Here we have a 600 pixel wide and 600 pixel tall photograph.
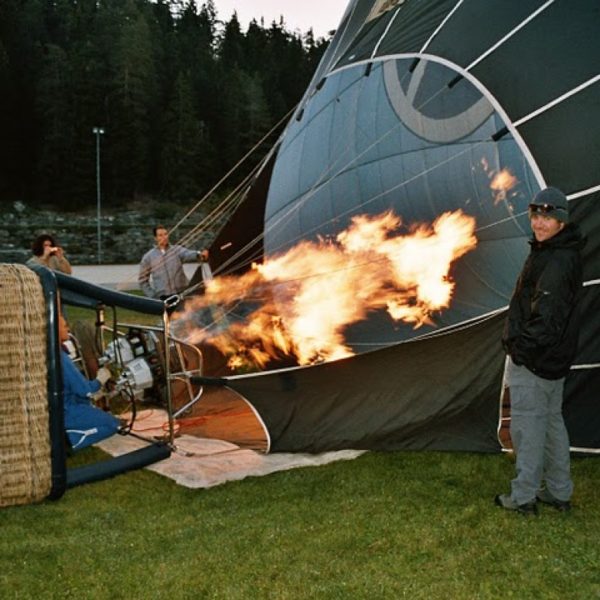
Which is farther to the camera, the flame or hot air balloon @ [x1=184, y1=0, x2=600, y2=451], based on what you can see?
the flame

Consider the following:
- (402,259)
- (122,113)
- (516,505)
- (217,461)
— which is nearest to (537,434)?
(516,505)

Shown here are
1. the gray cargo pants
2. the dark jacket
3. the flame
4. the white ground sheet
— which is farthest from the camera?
the flame

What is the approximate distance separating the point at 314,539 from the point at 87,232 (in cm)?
4370

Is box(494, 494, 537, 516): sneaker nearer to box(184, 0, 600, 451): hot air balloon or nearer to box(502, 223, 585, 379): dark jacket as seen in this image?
box(502, 223, 585, 379): dark jacket

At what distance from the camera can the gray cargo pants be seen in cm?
330

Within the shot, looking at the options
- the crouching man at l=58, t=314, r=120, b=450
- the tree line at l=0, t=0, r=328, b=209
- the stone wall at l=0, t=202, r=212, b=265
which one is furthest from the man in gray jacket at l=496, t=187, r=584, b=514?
the tree line at l=0, t=0, r=328, b=209

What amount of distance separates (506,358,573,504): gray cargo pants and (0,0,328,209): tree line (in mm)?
49715

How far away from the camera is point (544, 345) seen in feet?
10.4

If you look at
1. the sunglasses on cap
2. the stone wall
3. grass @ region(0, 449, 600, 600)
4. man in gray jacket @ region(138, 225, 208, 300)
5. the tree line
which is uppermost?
the tree line

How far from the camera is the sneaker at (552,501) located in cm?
345

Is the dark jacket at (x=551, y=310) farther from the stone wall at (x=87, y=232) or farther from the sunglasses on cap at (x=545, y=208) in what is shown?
the stone wall at (x=87, y=232)

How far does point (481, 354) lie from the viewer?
4234mm

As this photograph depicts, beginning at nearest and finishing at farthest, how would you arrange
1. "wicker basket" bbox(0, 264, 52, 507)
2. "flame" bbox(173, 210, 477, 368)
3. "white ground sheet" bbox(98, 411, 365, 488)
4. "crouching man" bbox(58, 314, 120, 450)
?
"wicker basket" bbox(0, 264, 52, 507) < "crouching man" bbox(58, 314, 120, 450) < "white ground sheet" bbox(98, 411, 365, 488) < "flame" bbox(173, 210, 477, 368)

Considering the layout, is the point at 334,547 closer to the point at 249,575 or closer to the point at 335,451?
the point at 249,575
